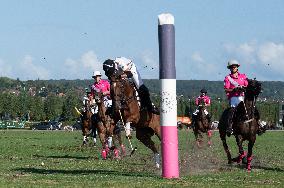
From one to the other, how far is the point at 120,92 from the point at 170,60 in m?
2.68

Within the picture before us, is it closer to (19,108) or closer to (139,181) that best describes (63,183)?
(139,181)

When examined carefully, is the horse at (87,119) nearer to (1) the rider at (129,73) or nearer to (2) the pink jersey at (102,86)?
(2) the pink jersey at (102,86)

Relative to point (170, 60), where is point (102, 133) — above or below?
below

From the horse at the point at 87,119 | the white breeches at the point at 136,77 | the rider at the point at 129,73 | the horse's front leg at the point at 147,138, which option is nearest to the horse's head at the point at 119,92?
the rider at the point at 129,73

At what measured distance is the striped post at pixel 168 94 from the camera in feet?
50.0

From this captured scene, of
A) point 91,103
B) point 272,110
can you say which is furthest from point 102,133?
point 272,110

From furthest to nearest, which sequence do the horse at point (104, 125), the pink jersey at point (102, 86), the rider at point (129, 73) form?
the pink jersey at point (102, 86) → the horse at point (104, 125) → the rider at point (129, 73)

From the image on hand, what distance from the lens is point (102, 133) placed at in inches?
975

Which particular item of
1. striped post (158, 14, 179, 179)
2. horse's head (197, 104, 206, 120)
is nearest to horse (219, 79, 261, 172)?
striped post (158, 14, 179, 179)

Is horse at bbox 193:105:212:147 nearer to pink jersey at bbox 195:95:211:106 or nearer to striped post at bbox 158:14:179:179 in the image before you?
pink jersey at bbox 195:95:211:106

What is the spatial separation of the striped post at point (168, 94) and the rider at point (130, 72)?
8.62 ft

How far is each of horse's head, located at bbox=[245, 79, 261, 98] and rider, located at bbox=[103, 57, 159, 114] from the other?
2462 mm

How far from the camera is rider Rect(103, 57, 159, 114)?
702 inches

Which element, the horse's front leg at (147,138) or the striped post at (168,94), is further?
the horse's front leg at (147,138)
